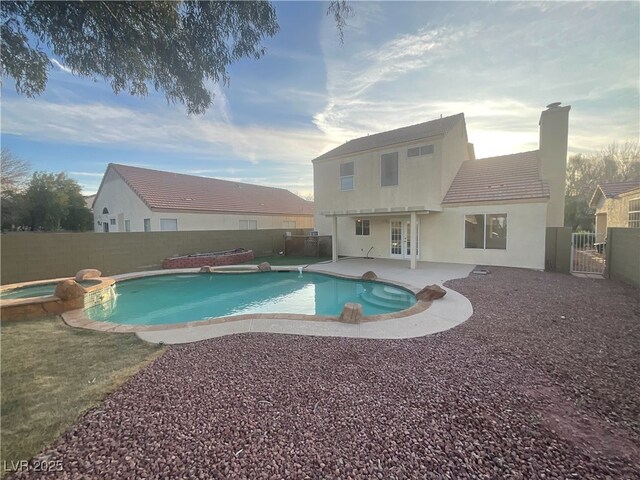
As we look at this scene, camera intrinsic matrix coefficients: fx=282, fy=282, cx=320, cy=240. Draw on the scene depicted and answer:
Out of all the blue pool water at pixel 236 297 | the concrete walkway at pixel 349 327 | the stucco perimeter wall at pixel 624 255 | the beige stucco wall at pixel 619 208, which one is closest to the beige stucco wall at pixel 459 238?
the stucco perimeter wall at pixel 624 255

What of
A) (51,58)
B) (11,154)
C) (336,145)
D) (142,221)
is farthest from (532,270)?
(11,154)

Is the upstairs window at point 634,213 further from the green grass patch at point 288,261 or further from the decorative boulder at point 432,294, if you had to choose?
the green grass patch at point 288,261

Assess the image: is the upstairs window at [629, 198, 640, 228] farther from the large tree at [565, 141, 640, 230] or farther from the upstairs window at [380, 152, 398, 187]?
the large tree at [565, 141, 640, 230]

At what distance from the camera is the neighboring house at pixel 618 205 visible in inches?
575

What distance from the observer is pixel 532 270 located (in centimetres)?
1123

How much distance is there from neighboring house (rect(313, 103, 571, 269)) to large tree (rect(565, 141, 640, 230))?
17.8m

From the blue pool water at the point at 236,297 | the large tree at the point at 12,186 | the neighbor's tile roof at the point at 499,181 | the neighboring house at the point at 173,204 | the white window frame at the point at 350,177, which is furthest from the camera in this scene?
the large tree at the point at 12,186

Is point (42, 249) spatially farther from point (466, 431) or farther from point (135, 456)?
point (466, 431)

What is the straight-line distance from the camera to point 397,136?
15.1 metres

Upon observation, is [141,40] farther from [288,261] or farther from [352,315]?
[288,261]

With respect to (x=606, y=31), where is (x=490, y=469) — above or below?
below

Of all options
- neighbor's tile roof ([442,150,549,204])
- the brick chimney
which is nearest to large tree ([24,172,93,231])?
neighbor's tile roof ([442,150,549,204])

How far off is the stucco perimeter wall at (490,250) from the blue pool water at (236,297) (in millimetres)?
5336

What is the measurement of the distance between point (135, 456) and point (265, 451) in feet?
3.35
